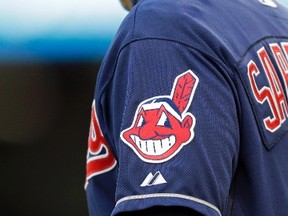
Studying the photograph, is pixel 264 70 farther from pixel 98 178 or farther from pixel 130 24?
pixel 98 178

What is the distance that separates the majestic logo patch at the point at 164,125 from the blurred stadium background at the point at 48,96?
56.7 inches

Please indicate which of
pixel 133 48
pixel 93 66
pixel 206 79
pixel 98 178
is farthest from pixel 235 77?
pixel 93 66

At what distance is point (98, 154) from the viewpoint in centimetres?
122

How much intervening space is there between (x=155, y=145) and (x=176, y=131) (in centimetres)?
4

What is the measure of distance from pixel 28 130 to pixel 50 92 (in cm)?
16

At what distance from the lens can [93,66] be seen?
8.08 feet

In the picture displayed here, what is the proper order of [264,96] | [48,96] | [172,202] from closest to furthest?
[172,202]
[264,96]
[48,96]

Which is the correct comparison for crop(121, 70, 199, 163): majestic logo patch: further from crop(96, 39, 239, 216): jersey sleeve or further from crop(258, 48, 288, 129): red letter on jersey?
crop(258, 48, 288, 129): red letter on jersey

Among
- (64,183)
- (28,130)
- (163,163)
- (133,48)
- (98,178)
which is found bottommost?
(64,183)

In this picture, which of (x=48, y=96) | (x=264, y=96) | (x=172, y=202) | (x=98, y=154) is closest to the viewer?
(x=172, y=202)

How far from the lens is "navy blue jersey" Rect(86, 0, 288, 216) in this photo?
96cm

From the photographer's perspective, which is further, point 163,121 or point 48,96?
point 48,96

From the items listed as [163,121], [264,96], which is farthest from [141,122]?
[264,96]

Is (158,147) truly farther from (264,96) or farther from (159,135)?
(264,96)
